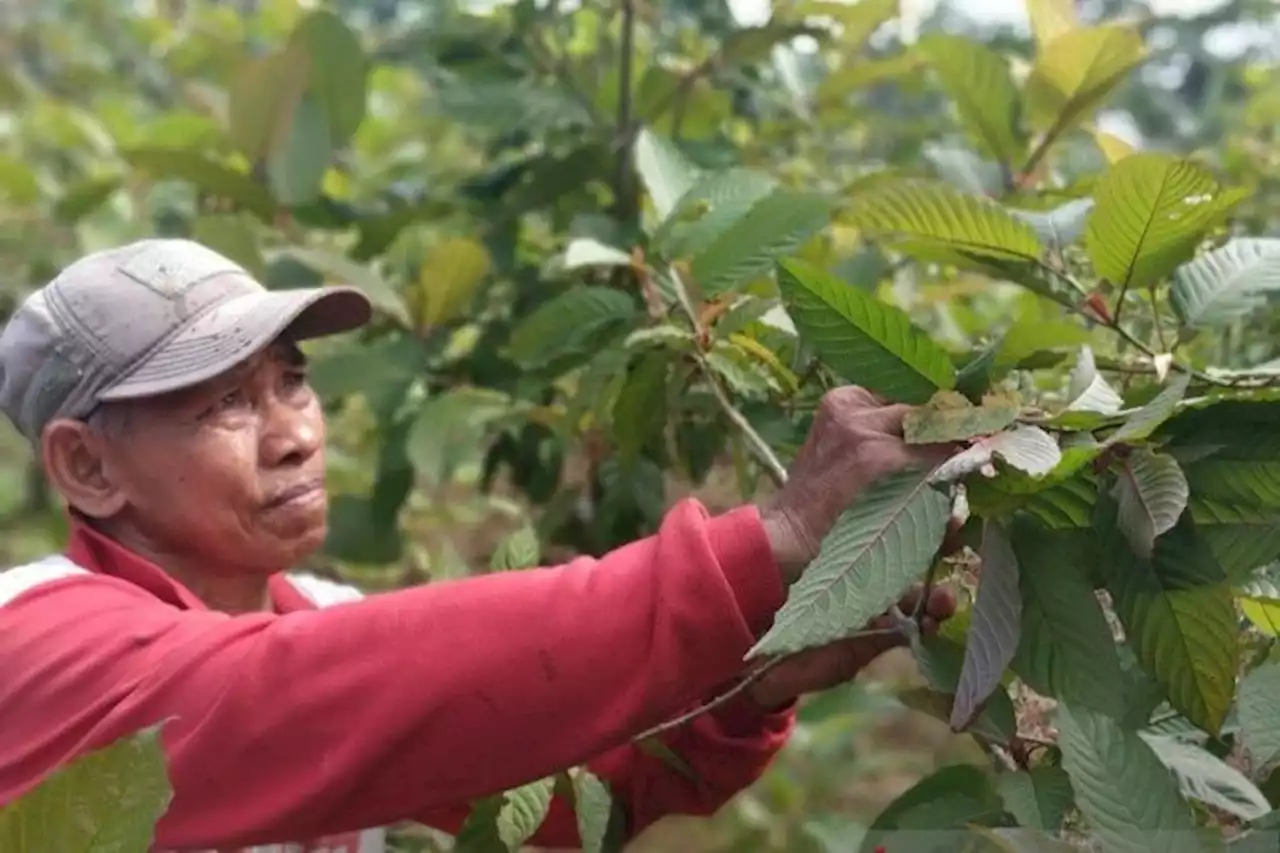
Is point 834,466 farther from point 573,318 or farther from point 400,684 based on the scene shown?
point 573,318

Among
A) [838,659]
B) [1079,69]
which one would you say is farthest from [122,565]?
[1079,69]

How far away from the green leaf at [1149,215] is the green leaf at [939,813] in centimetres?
26

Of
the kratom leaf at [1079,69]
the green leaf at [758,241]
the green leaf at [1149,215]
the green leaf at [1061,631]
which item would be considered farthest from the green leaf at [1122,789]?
the kratom leaf at [1079,69]

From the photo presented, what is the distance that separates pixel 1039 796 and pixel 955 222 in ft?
0.99

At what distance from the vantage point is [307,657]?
0.66 meters

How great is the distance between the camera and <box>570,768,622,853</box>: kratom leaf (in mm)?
797

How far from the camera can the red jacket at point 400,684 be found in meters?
0.63

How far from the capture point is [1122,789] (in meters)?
0.55

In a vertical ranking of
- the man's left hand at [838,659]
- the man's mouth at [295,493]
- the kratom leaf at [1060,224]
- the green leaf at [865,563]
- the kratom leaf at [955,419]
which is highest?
→ the kratom leaf at [1060,224]

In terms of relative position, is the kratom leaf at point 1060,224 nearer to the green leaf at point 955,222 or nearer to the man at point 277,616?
the green leaf at point 955,222

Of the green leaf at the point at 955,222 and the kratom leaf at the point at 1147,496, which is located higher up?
the green leaf at the point at 955,222

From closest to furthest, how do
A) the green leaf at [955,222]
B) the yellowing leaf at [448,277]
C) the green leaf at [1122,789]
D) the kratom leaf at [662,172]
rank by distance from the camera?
the green leaf at [1122,789]
the green leaf at [955,222]
the kratom leaf at [662,172]
the yellowing leaf at [448,277]

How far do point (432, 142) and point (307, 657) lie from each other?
5.20 feet

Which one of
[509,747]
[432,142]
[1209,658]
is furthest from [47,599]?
[432,142]
